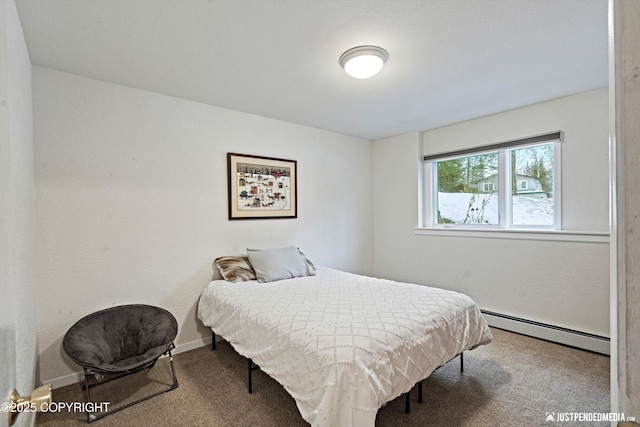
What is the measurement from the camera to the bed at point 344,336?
145 cm

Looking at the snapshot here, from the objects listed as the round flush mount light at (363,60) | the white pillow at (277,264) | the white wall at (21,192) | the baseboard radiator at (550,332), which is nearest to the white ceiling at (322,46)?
the round flush mount light at (363,60)

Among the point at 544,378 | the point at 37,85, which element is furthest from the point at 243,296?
the point at 544,378

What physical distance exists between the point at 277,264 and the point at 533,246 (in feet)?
8.86

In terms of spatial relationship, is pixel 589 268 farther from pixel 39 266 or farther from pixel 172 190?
pixel 39 266

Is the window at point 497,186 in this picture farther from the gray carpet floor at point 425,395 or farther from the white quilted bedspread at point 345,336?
the white quilted bedspread at point 345,336

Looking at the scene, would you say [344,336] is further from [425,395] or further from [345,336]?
[425,395]

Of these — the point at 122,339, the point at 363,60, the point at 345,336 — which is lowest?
the point at 122,339

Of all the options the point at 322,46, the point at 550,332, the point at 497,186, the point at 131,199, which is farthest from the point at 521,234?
the point at 131,199

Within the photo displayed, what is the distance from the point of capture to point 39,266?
2248mm

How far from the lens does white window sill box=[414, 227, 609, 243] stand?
2.81m

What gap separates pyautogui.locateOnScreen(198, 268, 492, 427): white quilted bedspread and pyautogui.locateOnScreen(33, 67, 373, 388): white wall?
0.61 metres

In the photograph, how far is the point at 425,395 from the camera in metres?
2.16

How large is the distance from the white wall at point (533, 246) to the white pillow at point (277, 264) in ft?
5.75

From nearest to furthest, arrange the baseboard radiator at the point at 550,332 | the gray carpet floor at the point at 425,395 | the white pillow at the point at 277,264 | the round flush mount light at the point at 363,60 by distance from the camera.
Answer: the gray carpet floor at the point at 425,395
the round flush mount light at the point at 363,60
the baseboard radiator at the point at 550,332
the white pillow at the point at 277,264
